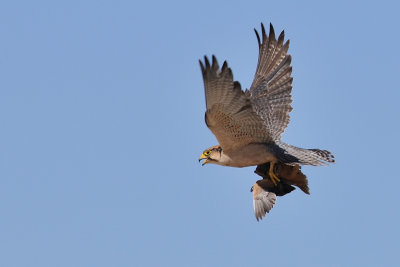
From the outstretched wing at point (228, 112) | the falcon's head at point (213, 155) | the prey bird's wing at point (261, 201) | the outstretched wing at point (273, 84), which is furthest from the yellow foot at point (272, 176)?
the outstretched wing at point (273, 84)

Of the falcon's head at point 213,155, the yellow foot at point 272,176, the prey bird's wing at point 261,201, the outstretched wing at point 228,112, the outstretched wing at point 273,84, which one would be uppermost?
the outstretched wing at point 273,84

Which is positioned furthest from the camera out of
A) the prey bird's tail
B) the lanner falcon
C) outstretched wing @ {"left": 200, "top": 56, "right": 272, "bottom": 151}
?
the prey bird's tail

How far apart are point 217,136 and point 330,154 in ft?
5.45

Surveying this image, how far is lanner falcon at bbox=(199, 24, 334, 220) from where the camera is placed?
10.2m

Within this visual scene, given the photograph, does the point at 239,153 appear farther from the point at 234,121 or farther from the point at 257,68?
the point at 257,68

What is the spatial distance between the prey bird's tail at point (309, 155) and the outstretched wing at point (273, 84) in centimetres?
73

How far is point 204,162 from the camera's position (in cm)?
1143

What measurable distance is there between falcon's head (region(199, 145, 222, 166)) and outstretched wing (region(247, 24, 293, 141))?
1229mm

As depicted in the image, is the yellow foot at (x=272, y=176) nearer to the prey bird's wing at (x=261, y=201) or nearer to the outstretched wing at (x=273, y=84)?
the prey bird's wing at (x=261, y=201)

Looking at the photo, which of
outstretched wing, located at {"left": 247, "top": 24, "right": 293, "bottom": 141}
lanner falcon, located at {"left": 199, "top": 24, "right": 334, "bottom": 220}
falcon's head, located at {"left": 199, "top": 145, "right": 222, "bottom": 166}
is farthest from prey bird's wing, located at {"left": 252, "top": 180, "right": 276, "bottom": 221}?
outstretched wing, located at {"left": 247, "top": 24, "right": 293, "bottom": 141}

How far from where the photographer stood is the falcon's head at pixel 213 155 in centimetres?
1131

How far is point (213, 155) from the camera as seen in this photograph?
1131 cm

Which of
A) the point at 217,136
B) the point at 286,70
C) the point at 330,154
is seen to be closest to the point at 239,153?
the point at 217,136

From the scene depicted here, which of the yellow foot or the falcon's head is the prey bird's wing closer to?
the yellow foot
